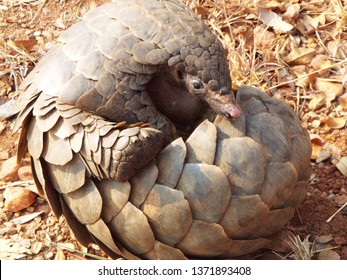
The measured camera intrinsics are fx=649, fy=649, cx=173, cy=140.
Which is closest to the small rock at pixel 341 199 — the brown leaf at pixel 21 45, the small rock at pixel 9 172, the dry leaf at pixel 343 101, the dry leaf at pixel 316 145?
the dry leaf at pixel 316 145

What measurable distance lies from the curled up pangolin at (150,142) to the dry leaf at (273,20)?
123 centimetres

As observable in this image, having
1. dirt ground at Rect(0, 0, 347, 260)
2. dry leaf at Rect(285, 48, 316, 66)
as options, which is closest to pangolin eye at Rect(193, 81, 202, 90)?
dirt ground at Rect(0, 0, 347, 260)

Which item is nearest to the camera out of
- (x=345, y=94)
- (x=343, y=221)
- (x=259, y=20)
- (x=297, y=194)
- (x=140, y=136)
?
(x=140, y=136)

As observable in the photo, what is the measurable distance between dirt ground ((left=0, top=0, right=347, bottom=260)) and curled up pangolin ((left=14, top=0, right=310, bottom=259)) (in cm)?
36

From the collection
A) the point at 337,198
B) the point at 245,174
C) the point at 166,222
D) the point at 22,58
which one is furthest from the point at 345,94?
the point at 22,58

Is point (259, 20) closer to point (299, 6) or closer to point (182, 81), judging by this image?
point (299, 6)

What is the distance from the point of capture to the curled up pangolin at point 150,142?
1904 mm

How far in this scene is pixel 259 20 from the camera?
3.24 metres

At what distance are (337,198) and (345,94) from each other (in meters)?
0.61

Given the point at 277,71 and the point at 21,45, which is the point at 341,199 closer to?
the point at 277,71

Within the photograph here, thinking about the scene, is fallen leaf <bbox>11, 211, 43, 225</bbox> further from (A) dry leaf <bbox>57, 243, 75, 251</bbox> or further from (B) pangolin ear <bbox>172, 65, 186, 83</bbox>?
(B) pangolin ear <bbox>172, 65, 186, 83</bbox>

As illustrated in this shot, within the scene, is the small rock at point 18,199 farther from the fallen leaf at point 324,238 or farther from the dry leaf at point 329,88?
the dry leaf at point 329,88

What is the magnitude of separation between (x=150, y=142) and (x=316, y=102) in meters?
1.25

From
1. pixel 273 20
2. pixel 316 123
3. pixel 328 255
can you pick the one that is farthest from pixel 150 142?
pixel 273 20
